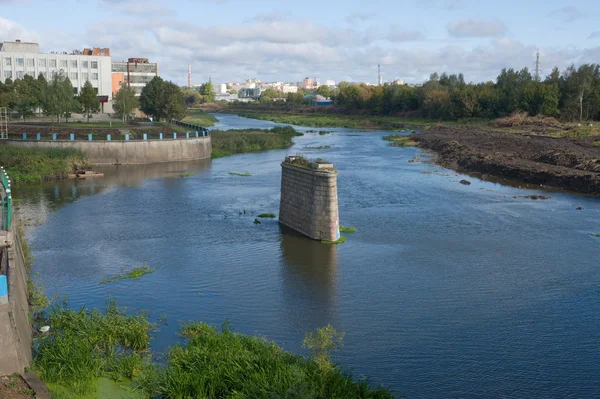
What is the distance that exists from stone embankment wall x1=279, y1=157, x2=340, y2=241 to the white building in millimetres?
74370

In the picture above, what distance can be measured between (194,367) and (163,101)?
6623cm

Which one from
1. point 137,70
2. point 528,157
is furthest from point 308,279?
point 137,70

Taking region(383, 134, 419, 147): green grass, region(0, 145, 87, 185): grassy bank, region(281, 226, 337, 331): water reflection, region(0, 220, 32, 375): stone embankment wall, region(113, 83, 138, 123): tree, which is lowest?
region(281, 226, 337, 331): water reflection

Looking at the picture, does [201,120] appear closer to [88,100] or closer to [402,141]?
[88,100]

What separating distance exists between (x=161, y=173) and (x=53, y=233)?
2138cm

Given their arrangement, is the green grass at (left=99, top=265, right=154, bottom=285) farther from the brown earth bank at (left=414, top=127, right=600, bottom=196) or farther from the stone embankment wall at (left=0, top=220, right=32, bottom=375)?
the brown earth bank at (left=414, top=127, right=600, bottom=196)

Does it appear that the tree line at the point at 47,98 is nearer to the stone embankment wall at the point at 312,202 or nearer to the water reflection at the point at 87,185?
the water reflection at the point at 87,185

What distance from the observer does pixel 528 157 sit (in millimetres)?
55656

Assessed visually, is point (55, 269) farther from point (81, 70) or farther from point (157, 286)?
point (81, 70)

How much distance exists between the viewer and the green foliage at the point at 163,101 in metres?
76.5

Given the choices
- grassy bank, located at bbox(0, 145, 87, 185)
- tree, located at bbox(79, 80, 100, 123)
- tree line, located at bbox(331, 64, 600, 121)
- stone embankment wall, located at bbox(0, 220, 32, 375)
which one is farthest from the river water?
tree line, located at bbox(331, 64, 600, 121)

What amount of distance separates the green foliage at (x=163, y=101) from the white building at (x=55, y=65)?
68.7 feet

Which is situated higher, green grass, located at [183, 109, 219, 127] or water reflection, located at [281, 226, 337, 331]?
green grass, located at [183, 109, 219, 127]

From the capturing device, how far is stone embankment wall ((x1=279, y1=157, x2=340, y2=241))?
26609mm
